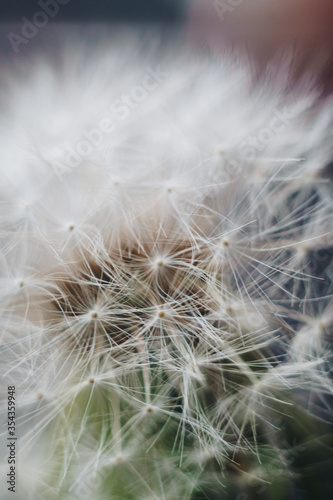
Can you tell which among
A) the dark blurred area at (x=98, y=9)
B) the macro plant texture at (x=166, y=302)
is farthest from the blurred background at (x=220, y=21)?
the macro plant texture at (x=166, y=302)

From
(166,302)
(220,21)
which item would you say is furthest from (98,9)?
(166,302)

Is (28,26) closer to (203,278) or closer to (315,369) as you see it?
(203,278)

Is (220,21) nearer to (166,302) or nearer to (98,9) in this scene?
(98,9)

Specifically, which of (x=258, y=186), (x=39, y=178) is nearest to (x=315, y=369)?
(x=258, y=186)

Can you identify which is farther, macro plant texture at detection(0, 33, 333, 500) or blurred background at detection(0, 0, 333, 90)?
blurred background at detection(0, 0, 333, 90)

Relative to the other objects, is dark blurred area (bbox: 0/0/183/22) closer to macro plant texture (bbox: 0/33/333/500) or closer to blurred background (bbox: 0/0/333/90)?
blurred background (bbox: 0/0/333/90)

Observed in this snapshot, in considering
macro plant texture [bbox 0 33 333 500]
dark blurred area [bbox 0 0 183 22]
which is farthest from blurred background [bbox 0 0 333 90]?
macro plant texture [bbox 0 33 333 500]

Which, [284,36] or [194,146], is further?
[284,36]

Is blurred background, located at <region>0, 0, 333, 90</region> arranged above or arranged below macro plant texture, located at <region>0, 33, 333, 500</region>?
above
